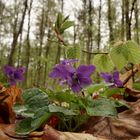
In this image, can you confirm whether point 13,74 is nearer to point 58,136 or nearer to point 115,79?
point 115,79

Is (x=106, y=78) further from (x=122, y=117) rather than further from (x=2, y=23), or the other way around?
(x=2, y=23)

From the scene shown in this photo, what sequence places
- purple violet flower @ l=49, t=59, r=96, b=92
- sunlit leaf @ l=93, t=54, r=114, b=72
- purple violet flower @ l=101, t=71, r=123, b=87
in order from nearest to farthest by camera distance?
1. purple violet flower @ l=49, t=59, r=96, b=92
2. purple violet flower @ l=101, t=71, r=123, b=87
3. sunlit leaf @ l=93, t=54, r=114, b=72

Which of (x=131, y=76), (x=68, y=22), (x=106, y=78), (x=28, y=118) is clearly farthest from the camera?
(x=131, y=76)

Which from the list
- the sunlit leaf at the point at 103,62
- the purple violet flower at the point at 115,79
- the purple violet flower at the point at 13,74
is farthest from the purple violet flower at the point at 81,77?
the purple violet flower at the point at 13,74

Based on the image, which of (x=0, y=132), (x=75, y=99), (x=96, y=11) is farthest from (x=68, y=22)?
(x=96, y=11)

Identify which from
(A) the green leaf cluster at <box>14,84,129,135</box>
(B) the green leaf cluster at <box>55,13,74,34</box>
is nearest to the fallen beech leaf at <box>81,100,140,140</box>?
(A) the green leaf cluster at <box>14,84,129,135</box>

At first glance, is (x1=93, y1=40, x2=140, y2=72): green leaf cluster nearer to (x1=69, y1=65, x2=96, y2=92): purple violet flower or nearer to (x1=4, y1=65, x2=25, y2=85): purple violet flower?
(x1=69, y1=65, x2=96, y2=92): purple violet flower

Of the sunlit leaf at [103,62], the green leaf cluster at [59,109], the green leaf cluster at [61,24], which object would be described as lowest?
the green leaf cluster at [59,109]

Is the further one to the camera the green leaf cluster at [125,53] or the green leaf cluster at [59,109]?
the green leaf cluster at [125,53]

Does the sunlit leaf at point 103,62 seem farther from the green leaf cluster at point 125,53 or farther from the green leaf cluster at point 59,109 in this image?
the green leaf cluster at point 59,109
